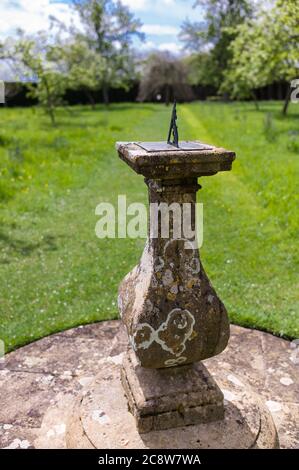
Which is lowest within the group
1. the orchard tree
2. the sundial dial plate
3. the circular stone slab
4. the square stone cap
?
the circular stone slab

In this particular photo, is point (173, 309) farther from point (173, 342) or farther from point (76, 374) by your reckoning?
point (76, 374)

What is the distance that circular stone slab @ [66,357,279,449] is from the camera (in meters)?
2.96

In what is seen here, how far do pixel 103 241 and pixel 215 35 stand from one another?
117 ft

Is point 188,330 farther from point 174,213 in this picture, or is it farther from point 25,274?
point 25,274

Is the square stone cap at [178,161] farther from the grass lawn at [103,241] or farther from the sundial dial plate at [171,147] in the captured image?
the grass lawn at [103,241]

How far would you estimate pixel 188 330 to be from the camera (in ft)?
9.77

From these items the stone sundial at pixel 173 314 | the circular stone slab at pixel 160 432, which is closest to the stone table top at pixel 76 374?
the circular stone slab at pixel 160 432

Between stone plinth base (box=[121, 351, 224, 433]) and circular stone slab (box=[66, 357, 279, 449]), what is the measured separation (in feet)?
Result: 0.20

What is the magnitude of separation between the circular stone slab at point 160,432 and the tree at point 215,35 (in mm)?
35978

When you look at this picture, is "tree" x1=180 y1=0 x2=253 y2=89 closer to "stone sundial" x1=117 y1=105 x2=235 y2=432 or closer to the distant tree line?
the distant tree line

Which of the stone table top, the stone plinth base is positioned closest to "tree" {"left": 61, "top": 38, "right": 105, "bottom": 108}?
the stone table top

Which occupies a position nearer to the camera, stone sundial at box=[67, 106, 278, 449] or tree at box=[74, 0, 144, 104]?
stone sundial at box=[67, 106, 278, 449]

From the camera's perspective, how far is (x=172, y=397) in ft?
10.1

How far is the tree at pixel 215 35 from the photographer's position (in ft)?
120
